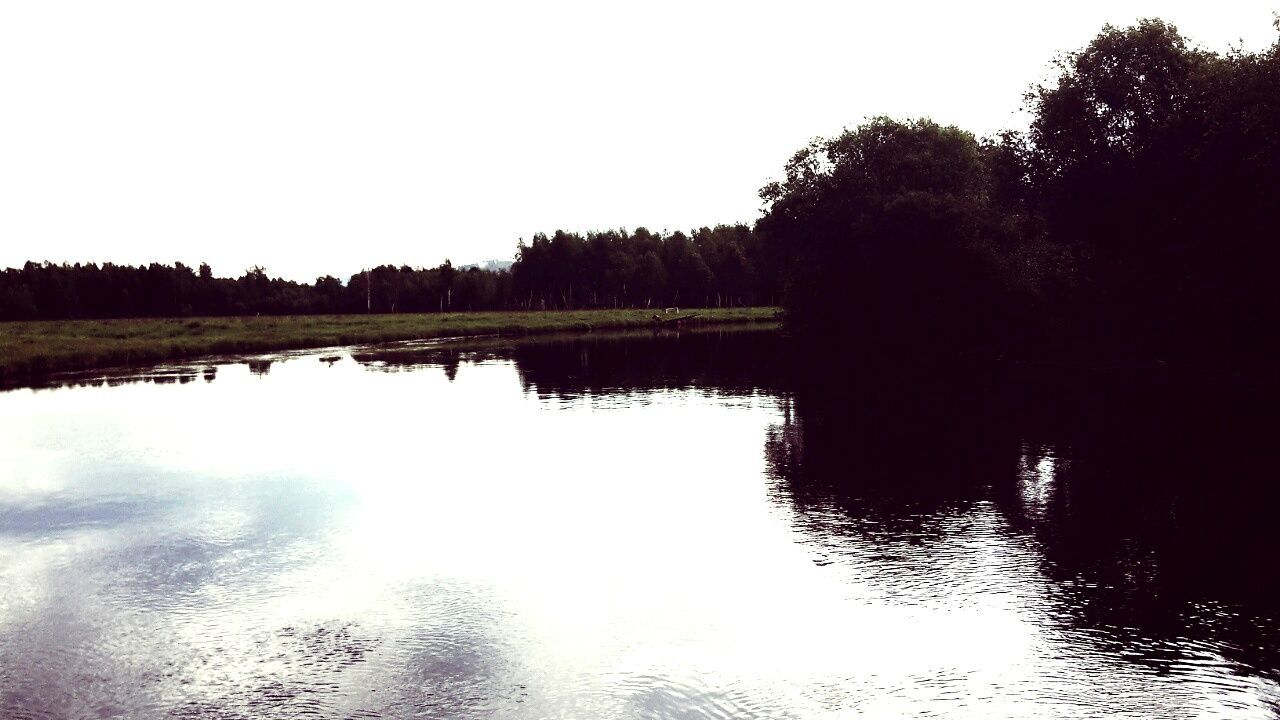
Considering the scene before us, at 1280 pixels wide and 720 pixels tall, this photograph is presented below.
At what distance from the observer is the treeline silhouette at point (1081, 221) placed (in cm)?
3647

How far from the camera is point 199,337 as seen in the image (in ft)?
265

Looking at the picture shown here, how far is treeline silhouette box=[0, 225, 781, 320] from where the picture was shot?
16938cm

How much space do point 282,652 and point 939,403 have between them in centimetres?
2627

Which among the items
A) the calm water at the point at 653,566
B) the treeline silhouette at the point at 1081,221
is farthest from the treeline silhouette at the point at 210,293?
the calm water at the point at 653,566

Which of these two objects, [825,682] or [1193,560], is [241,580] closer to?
[825,682]

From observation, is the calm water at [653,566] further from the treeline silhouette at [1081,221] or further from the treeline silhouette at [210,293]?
the treeline silhouette at [210,293]

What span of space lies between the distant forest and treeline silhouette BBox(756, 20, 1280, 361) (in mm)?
86

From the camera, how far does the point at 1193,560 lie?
538 inches

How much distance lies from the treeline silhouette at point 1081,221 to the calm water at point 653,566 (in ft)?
33.4

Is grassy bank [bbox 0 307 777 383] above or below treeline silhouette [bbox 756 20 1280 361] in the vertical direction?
below

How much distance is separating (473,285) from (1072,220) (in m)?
155

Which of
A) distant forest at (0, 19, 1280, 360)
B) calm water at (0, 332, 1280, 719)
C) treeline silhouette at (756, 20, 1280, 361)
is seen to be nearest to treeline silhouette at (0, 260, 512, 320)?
distant forest at (0, 19, 1280, 360)

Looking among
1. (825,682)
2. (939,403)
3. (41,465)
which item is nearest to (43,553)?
(41,465)

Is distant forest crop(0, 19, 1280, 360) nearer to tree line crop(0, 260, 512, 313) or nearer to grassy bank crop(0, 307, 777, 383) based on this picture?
grassy bank crop(0, 307, 777, 383)
